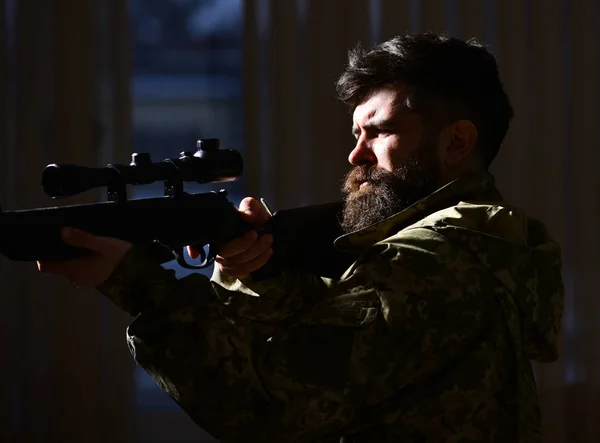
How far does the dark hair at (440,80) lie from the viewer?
1557 millimetres

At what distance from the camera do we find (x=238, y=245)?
4.68ft

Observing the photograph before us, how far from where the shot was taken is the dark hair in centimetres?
156

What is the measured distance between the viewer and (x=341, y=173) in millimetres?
2959

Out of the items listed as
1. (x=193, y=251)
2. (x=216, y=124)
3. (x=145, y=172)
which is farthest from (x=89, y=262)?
(x=216, y=124)

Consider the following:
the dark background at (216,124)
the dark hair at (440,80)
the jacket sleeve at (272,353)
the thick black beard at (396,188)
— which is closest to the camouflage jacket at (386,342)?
the jacket sleeve at (272,353)

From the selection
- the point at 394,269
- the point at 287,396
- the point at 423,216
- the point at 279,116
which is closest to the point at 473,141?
the point at 423,216

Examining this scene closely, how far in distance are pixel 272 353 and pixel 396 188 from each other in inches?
20.1

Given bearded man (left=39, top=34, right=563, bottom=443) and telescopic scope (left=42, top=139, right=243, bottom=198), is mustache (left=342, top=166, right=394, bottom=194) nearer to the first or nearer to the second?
bearded man (left=39, top=34, right=563, bottom=443)

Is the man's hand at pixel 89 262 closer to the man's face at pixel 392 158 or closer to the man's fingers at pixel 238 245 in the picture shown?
the man's fingers at pixel 238 245

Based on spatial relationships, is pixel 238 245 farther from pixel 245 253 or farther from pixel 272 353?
pixel 272 353

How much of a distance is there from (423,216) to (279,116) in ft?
4.91

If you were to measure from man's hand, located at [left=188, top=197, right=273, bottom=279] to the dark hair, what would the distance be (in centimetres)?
35

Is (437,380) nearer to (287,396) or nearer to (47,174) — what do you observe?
(287,396)

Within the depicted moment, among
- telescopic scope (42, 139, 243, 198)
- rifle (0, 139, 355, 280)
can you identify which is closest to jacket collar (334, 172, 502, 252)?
rifle (0, 139, 355, 280)
